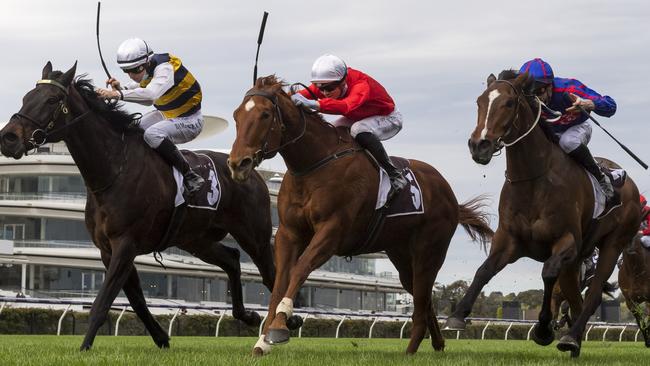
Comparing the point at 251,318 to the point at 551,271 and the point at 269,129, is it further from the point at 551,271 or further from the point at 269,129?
the point at 551,271

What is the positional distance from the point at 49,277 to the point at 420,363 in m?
42.4

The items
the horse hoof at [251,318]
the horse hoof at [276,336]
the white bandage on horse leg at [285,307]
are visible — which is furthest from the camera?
the horse hoof at [251,318]

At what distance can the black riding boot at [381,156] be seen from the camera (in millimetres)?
7812

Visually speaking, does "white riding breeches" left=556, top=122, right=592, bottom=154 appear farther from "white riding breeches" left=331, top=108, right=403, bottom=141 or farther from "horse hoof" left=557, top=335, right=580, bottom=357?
"horse hoof" left=557, top=335, right=580, bottom=357

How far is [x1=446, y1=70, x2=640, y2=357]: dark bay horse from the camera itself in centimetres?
Answer: 717

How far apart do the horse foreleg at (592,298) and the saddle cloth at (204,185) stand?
3.07 metres

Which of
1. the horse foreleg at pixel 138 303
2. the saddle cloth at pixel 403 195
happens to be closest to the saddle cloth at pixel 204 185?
the horse foreleg at pixel 138 303

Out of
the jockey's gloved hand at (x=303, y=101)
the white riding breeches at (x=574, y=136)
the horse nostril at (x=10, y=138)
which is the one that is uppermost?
the jockey's gloved hand at (x=303, y=101)

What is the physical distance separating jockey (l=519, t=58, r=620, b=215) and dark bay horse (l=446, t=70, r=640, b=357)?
0.14m

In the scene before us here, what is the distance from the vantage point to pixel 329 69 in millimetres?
7766

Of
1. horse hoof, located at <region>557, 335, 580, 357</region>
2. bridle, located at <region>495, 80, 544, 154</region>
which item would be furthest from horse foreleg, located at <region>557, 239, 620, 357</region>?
bridle, located at <region>495, 80, 544, 154</region>

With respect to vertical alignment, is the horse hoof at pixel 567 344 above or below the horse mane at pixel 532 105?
below

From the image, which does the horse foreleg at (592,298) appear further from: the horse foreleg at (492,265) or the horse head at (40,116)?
the horse head at (40,116)

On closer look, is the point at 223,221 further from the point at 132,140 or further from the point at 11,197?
the point at 11,197
